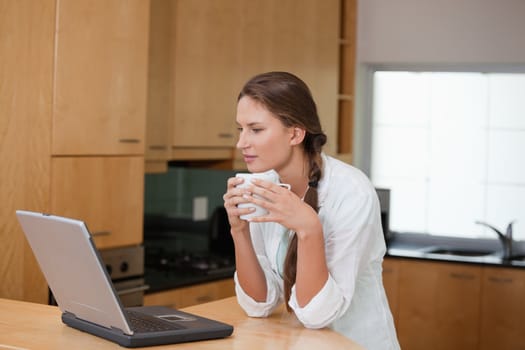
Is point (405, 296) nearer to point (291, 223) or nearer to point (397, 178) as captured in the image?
point (397, 178)

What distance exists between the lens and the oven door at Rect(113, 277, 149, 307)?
3.76 meters

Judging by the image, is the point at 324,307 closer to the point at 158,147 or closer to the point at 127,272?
the point at 127,272

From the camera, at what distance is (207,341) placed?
2.07 m

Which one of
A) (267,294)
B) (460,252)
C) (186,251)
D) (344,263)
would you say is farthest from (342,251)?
(460,252)

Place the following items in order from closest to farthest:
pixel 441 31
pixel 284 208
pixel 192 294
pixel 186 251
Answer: pixel 284 208 → pixel 192 294 → pixel 186 251 → pixel 441 31

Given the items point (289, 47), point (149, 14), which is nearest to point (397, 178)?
point (289, 47)

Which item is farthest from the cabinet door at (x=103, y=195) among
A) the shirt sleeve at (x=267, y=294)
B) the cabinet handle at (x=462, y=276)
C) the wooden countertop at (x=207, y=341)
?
the cabinet handle at (x=462, y=276)

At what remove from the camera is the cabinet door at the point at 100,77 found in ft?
11.2

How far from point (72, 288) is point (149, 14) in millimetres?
2083

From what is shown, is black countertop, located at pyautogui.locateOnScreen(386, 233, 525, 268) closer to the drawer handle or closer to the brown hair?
the drawer handle

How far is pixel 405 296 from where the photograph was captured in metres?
5.41

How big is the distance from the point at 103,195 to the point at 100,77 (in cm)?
49

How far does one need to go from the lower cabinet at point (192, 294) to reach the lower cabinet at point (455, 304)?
140cm

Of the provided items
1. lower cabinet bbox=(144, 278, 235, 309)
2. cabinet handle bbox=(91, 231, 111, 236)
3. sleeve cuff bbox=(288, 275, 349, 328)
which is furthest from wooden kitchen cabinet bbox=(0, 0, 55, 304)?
sleeve cuff bbox=(288, 275, 349, 328)
